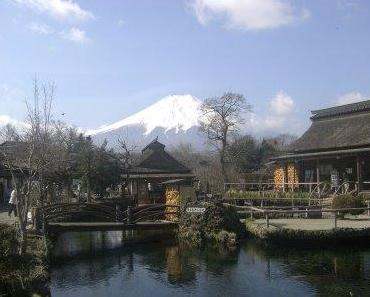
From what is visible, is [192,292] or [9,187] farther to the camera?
[9,187]

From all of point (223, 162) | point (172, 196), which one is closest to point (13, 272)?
point (172, 196)

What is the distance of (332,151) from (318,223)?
10711 millimetres

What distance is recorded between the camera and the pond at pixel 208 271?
16172 millimetres

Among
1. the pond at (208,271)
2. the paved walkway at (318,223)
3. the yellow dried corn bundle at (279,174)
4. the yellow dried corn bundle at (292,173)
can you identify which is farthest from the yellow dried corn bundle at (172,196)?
the yellow dried corn bundle at (279,174)

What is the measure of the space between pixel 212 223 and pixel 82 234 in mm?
9262

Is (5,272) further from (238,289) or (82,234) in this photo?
(82,234)

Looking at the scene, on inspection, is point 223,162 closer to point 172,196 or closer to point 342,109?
point 342,109

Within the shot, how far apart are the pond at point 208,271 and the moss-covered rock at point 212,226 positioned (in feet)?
3.36

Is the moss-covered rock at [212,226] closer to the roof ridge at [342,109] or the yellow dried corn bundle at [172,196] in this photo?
the yellow dried corn bundle at [172,196]

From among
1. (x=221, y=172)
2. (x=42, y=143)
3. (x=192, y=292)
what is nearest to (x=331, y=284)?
(x=192, y=292)

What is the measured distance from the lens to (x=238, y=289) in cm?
1616

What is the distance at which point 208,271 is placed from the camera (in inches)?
739

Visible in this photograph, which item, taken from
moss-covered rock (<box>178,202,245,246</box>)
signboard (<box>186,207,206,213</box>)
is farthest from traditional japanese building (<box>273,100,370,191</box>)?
signboard (<box>186,207,206,213</box>)

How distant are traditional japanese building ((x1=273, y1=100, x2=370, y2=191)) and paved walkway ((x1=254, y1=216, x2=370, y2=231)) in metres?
5.77
